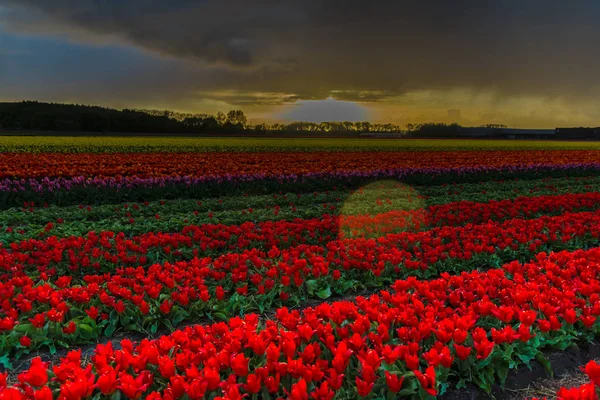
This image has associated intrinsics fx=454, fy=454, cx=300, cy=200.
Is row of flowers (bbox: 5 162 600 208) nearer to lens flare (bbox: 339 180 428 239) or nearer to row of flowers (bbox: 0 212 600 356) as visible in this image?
lens flare (bbox: 339 180 428 239)

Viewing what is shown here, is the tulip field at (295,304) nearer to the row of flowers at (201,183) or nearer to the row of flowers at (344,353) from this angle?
the row of flowers at (344,353)

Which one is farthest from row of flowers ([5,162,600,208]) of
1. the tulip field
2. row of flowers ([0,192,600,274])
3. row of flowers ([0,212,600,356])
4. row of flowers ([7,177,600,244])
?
row of flowers ([0,212,600,356])

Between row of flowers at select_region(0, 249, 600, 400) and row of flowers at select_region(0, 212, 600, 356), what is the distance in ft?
3.57

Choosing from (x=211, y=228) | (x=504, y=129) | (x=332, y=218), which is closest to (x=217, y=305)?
(x=211, y=228)

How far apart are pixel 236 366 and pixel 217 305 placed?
227cm

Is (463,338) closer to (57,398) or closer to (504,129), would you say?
(57,398)

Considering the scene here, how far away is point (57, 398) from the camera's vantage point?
3232 millimetres

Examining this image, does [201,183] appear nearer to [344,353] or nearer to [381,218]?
[381,218]

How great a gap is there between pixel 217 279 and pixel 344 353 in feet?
9.75

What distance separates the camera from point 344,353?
354 cm

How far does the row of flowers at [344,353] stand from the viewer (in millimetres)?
3184

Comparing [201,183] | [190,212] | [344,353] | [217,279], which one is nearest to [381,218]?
[217,279]

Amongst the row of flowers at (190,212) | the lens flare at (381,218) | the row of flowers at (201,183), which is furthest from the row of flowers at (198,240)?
the row of flowers at (201,183)

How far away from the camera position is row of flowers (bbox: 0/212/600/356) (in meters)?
5.02
